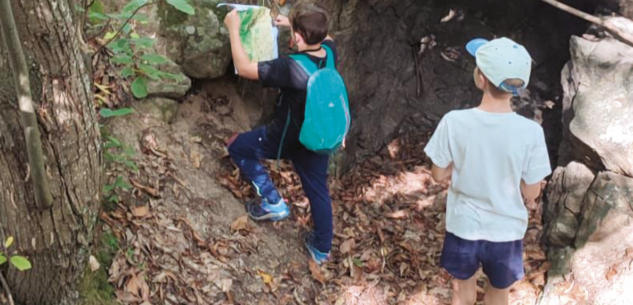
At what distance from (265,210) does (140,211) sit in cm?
98

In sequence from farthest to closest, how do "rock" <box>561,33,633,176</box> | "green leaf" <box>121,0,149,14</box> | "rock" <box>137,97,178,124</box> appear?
"rock" <box>561,33,633,176</box>, "rock" <box>137,97,178,124</box>, "green leaf" <box>121,0,149,14</box>

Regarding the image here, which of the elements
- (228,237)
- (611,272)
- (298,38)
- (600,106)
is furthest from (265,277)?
(600,106)

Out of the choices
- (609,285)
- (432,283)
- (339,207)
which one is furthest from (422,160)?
(609,285)

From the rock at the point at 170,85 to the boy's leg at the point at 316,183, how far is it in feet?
3.60

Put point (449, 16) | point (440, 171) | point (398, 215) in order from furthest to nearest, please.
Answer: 1. point (449, 16)
2. point (398, 215)
3. point (440, 171)

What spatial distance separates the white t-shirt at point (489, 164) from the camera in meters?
2.99

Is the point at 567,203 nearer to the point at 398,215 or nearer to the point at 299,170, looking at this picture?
the point at 398,215

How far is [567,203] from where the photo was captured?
16.1 ft

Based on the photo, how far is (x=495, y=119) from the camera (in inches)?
118

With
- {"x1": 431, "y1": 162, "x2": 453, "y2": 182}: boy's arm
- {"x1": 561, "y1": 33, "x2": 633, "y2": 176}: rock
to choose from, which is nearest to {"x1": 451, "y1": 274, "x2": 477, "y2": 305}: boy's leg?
{"x1": 431, "y1": 162, "x2": 453, "y2": 182}: boy's arm

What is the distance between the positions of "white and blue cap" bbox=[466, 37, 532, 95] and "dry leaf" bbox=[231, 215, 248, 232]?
2.07 metres

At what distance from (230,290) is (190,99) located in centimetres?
171

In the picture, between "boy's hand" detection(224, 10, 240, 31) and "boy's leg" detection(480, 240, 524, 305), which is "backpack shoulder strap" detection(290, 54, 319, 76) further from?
"boy's leg" detection(480, 240, 524, 305)

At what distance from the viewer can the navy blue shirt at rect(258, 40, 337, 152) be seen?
11.8 ft
